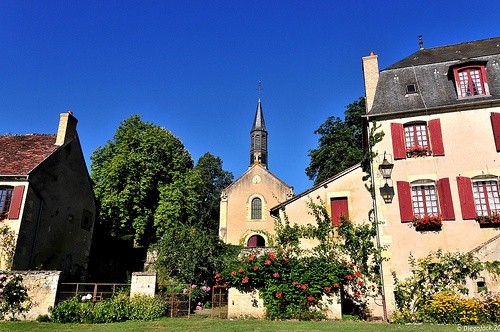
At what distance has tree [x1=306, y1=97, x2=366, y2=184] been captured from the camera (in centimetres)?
2741

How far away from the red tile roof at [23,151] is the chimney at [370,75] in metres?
15.5

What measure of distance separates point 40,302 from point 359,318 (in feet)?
35.9

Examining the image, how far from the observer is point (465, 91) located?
1459 centimetres

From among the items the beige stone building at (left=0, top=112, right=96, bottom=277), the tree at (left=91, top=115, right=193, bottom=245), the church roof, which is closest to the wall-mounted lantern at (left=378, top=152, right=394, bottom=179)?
the beige stone building at (left=0, top=112, right=96, bottom=277)

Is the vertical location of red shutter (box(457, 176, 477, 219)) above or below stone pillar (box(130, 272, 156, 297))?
above

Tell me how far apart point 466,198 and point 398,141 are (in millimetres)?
3152

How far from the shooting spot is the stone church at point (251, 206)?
30781 millimetres

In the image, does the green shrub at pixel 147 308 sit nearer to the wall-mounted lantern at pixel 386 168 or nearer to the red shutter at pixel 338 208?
the red shutter at pixel 338 208

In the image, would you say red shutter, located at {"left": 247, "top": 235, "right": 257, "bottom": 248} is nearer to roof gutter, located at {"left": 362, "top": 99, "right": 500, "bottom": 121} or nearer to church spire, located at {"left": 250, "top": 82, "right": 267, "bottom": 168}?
church spire, located at {"left": 250, "top": 82, "right": 267, "bottom": 168}

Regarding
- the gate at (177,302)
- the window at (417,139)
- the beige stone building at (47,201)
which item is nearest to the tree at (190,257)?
the gate at (177,302)

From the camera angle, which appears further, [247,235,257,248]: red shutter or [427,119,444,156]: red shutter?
[247,235,257,248]: red shutter

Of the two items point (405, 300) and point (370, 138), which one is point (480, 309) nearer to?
point (405, 300)

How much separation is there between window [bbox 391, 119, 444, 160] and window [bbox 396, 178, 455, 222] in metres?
1.16

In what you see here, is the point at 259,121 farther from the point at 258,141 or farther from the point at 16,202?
the point at 16,202
